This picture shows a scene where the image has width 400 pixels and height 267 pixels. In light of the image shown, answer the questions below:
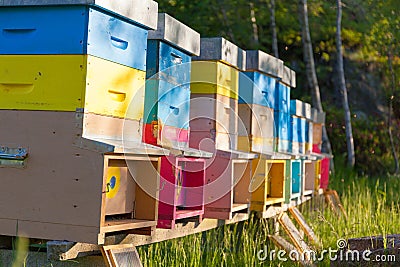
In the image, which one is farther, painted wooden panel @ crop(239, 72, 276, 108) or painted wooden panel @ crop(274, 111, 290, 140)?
painted wooden panel @ crop(274, 111, 290, 140)

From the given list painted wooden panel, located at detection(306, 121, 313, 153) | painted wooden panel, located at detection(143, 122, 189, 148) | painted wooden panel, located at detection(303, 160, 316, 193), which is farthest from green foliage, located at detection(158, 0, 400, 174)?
painted wooden panel, located at detection(143, 122, 189, 148)

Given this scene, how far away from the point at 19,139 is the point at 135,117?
0.77m

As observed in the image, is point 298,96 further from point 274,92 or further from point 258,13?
point 274,92

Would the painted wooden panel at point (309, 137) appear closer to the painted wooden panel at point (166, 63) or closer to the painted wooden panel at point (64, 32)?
the painted wooden panel at point (166, 63)

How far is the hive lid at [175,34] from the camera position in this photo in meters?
4.32

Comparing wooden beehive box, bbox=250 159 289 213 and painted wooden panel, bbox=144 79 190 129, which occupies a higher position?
painted wooden panel, bbox=144 79 190 129

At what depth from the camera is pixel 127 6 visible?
3760mm

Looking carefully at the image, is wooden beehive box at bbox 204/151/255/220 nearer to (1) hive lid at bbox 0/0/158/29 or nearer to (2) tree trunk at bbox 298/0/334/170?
(1) hive lid at bbox 0/0/158/29

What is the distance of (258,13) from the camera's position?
15.5m

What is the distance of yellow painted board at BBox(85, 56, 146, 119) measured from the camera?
3465 millimetres

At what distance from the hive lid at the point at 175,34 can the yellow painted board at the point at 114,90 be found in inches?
20.4

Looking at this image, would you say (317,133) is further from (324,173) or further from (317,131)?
(324,173)

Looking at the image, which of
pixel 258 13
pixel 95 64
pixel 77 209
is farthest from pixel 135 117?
pixel 258 13

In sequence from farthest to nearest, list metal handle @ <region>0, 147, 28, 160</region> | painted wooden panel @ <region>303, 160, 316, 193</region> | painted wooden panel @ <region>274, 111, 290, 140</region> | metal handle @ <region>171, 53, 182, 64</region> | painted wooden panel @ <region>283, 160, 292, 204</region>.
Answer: painted wooden panel @ <region>303, 160, 316, 193</region>
painted wooden panel @ <region>274, 111, 290, 140</region>
painted wooden panel @ <region>283, 160, 292, 204</region>
metal handle @ <region>171, 53, 182, 64</region>
metal handle @ <region>0, 147, 28, 160</region>
